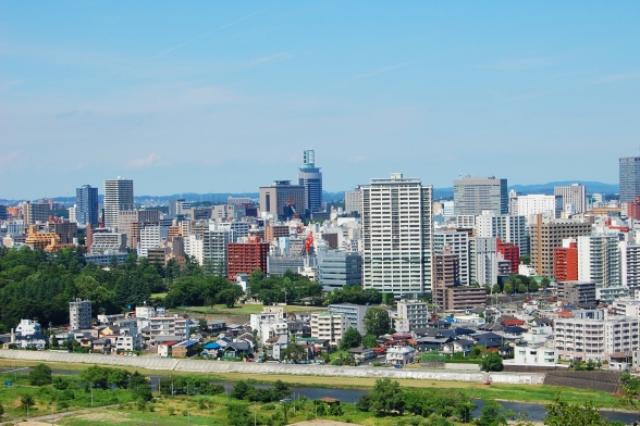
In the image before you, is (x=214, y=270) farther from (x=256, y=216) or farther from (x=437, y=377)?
(x=256, y=216)

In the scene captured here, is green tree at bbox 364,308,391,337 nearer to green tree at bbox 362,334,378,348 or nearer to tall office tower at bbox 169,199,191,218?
green tree at bbox 362,334,378,348

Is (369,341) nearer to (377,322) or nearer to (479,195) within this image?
(377,322)

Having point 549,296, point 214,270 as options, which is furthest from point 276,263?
point 549,296

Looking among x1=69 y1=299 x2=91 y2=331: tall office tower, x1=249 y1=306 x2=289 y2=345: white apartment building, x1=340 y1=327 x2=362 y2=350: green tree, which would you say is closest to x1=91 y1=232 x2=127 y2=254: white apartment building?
x1=69 y1=299 x2=91 y2=331: tall office tower

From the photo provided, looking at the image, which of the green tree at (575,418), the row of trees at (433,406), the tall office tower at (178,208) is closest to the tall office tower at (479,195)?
the tall office tower at (178,208)

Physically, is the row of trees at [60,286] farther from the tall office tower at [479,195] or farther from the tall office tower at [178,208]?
the tall office tower at [178,208]

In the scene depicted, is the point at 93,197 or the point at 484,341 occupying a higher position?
the point at 93,197
